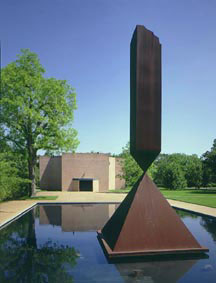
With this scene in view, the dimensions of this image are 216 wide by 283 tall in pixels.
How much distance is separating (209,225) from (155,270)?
649 centimetres

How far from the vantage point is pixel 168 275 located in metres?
5.71

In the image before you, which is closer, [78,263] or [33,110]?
[78,263]

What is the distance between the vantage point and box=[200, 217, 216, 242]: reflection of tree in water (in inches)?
401

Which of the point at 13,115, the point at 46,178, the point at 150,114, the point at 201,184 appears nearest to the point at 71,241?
the point at 150,114

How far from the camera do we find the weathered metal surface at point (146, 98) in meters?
8.06

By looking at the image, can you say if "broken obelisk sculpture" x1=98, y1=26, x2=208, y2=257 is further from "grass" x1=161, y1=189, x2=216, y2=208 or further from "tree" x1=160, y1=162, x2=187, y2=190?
"tree" x1=160, y1=162, x2=187, y2=190

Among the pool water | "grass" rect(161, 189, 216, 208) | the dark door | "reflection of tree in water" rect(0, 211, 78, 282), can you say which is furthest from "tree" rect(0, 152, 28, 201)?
the dark door

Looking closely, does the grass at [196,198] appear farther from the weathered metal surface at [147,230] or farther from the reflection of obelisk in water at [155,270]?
the reflection of obelisk in water at [155,270]

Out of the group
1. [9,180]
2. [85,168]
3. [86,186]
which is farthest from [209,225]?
[85,168]

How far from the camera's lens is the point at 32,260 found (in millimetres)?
6695

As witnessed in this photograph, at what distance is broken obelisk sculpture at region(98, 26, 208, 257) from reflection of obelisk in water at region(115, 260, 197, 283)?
0.52 meters

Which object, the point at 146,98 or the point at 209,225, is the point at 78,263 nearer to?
the point at 146,98

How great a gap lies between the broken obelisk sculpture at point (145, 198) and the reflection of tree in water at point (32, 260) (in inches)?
49.0

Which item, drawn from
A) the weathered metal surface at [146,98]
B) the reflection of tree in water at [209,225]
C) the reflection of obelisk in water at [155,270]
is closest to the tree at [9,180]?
the weathered metal surface at [146,98]
